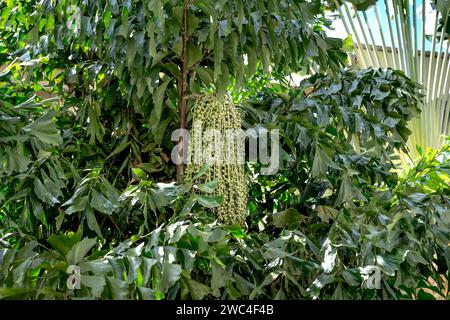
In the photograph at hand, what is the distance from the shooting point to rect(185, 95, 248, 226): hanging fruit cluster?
54.6 inches

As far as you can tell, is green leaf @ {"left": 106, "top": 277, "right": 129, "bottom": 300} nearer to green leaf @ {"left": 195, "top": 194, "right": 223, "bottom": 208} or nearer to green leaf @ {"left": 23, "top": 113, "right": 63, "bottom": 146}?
green leaf @ {"left": 195, "top": 194, "right": 223, "bottom": 208}

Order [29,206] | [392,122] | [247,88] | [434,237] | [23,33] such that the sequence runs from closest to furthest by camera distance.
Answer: [434,237]
[29,206]
[392,122]
[23,33]
[247,88]

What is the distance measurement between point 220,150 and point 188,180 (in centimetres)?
10

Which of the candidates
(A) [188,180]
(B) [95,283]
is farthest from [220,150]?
(B) [95,283]

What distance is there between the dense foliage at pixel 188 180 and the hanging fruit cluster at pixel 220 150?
49 millimetres

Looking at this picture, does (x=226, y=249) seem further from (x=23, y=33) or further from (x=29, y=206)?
(x=23, y=33)

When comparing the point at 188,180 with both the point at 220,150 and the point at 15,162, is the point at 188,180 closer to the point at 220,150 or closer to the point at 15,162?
the point at 220,150

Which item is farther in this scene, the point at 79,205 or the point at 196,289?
the point at 79,205

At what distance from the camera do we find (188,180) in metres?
1.38

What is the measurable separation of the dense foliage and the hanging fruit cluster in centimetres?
5

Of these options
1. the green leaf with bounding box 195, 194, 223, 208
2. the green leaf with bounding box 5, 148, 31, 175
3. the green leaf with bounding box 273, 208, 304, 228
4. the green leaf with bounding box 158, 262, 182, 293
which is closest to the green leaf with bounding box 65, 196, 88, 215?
the green leaf with bounding box 5, 148, 31, 175
